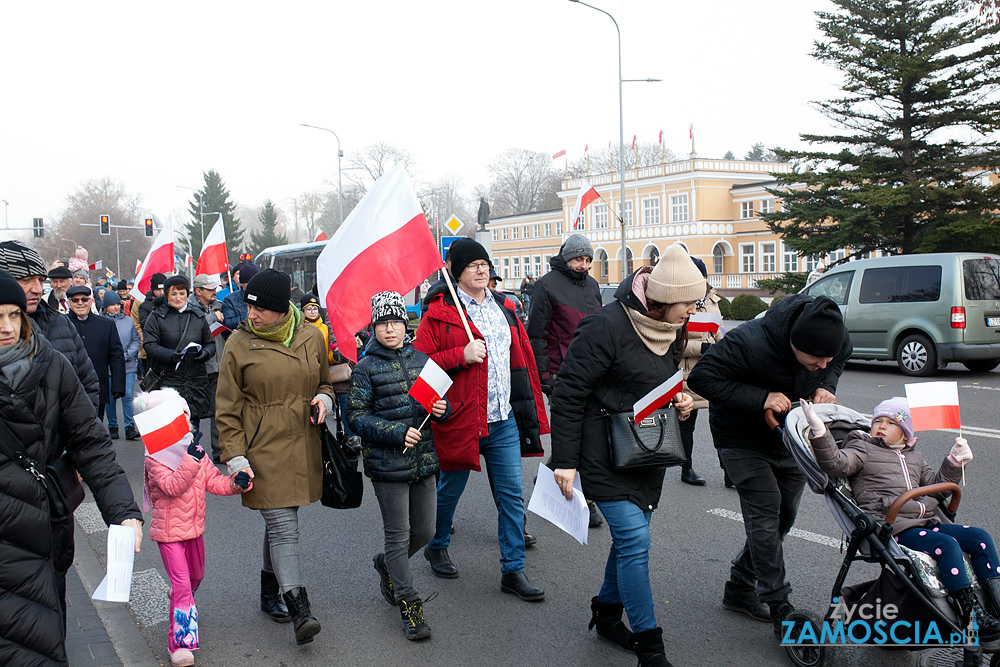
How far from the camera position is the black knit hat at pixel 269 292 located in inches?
169

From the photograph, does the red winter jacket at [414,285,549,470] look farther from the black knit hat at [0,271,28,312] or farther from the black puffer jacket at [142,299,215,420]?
the black puffer jacket at [142,299,215,420]

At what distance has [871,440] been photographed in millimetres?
3918

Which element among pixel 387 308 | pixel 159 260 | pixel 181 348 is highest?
pixel 159 260

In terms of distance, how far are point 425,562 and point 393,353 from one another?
1.85m

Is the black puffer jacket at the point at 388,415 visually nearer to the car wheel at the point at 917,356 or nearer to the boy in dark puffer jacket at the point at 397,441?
the boy in dark puffer jacket at the point at 397,441

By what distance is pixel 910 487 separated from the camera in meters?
3.78

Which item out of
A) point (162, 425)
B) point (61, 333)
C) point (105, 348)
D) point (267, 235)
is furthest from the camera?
point (267, 235)

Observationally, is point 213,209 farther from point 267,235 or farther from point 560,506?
point 560,506

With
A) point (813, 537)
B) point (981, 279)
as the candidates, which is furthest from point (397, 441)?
point (981, 279)

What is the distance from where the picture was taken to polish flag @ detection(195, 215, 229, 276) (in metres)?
12.5

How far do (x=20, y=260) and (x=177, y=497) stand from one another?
155 centimetres

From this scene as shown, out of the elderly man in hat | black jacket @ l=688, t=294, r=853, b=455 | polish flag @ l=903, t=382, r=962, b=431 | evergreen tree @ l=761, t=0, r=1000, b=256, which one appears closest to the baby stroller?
black jacket @ l=688, t=294, r=853, b=455

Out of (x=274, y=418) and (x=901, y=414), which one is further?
(x=274, y=418)

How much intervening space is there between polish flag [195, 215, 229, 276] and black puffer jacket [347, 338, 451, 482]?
883cm
